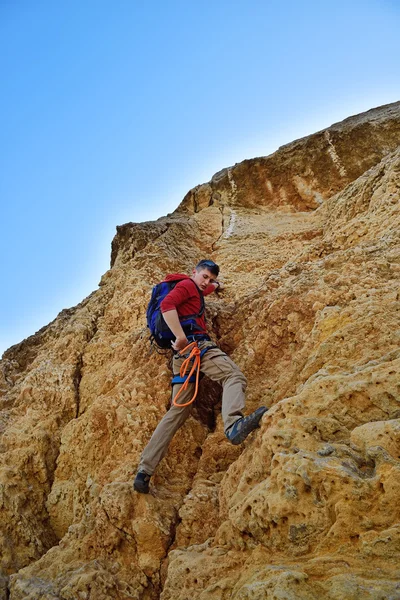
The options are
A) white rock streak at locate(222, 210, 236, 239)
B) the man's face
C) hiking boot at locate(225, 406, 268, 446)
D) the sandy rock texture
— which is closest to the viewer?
the sandy rock texture

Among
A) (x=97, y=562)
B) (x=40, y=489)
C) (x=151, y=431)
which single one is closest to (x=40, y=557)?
(x=40, y=489)

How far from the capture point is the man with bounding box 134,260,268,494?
170 inches

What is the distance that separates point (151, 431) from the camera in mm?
5332

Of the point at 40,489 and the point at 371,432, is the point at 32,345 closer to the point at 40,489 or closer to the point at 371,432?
the point at 40,489

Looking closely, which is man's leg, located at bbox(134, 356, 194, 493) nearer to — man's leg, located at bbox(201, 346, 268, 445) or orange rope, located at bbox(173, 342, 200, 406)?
orange rope, located at bbox(173, 342, 200, 406)

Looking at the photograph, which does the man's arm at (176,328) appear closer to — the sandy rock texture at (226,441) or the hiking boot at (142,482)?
the sandy rock texture at (226,441)

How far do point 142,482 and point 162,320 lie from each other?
6.04 feet

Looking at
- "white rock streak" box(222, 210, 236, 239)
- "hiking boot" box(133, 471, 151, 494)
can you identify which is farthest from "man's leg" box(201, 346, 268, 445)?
"white rock streak" box(222, 210, 236, 239)

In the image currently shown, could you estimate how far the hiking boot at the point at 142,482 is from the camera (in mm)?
4453

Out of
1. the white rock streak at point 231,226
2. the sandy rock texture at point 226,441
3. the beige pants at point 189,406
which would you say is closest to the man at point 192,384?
the beige pants at point 189,406

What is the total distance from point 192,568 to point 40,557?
2.64 meters

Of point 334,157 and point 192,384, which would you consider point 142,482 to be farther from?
point 334,157

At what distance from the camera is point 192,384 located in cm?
502

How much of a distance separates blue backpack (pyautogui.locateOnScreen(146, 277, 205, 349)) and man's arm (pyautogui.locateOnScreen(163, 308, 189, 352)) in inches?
9.4
